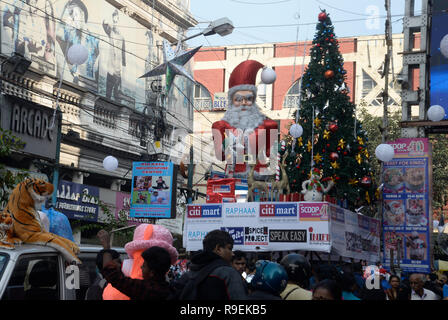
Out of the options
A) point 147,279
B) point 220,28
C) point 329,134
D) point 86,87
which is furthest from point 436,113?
point 86,87

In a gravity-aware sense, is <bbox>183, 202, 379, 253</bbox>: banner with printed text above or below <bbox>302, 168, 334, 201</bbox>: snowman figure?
below

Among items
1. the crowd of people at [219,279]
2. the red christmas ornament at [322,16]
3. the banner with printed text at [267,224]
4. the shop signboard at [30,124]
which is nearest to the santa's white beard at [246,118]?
the banner with printed text at [267,224]

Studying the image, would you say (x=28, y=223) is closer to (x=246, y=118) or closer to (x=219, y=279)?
(x=219, y=279)

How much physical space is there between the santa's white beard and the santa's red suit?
0.11 m

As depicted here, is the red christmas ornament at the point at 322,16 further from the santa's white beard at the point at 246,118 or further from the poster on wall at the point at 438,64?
the santa's white beard at the point at 246,118

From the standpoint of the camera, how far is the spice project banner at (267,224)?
14.4m

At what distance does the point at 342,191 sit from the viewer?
813 inches

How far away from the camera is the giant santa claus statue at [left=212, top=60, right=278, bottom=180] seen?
58.7ft

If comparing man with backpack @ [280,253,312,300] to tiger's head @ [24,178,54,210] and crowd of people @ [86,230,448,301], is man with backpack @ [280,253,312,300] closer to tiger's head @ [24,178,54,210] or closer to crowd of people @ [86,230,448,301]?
crowd of people @ [86,230,448,301]

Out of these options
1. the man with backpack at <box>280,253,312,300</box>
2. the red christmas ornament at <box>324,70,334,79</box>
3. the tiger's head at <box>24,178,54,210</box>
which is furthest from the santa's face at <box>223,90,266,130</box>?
the man with backpack at <box>280,253,312,300</box>

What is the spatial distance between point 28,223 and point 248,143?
11.6 meters

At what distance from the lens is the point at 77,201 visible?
89.6ft

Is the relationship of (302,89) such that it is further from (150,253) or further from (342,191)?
(150,253)

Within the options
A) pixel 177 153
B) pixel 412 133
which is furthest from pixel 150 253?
pixel 177 153
